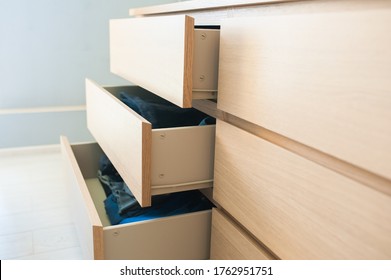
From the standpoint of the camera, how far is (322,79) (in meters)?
0.57

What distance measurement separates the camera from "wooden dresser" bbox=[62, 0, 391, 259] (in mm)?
500

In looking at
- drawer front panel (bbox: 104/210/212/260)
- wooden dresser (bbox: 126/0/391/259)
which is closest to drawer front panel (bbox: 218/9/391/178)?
wooden dresser (bbox: 126/0/391/259)

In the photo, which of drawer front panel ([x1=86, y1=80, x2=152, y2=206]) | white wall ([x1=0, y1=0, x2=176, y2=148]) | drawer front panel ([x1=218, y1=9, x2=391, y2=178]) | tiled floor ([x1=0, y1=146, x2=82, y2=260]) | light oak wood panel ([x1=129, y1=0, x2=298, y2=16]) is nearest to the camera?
drawer front panel ([x1=218, y1=9, x2=391, y2=178])

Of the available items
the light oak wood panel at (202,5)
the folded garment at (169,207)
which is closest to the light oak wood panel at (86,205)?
the folded garment at (169,207)

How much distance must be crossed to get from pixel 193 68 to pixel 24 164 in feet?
4.71

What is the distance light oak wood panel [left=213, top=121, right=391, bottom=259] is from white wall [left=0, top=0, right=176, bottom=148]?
1.49 metres

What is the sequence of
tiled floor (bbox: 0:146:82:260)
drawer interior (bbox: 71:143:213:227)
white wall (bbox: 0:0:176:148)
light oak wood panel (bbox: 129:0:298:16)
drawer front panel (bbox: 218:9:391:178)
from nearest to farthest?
drawer front panel (bbox: 218:9:391:178) → light oak wood panel (bbox: 129:0:298:16) → drawer interior (bbox: 71:143:213:227) → tiled floor (bbox: 0:146:82:260) → white wall (bbox: 0:0:176:148)

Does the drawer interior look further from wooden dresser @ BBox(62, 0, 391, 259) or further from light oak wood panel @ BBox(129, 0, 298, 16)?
light oak wood panel @ BBox(129, 0, 298, 16)

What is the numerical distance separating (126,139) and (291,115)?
19.0 inches

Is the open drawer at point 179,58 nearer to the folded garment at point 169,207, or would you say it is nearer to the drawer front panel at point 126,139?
the drawer front panel at point 126,139

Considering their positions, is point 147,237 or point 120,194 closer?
point 147,237

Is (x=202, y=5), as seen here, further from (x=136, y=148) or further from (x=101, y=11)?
(x=101, y=11)

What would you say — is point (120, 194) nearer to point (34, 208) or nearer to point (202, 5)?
point (34, 208)

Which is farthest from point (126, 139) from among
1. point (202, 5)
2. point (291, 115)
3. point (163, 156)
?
point (291, 115)
